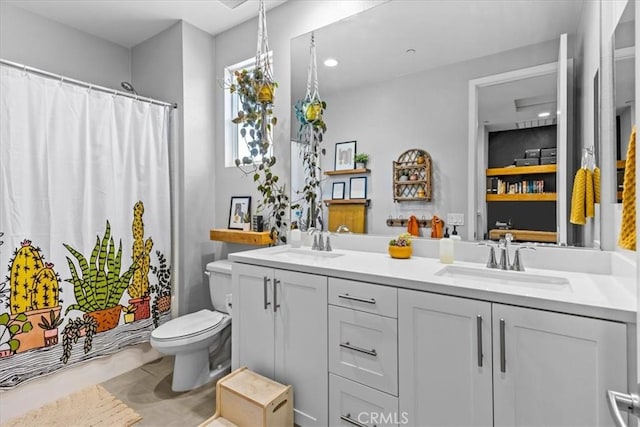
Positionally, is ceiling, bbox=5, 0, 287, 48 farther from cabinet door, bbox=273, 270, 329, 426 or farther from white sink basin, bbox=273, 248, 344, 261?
cabinet door, bbox=273, 270, 329, 426

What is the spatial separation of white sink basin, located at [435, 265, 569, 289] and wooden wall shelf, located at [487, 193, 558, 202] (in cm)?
36

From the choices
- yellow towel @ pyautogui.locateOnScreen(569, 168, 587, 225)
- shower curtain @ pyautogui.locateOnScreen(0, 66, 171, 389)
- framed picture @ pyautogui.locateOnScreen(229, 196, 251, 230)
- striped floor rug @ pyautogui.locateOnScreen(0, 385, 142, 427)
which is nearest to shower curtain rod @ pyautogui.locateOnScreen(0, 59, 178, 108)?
shower curtain @ pyautogui.locateOnScreen(0, 66, 171, 389)

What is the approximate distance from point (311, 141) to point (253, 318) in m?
1.19

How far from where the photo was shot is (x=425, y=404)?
1269mm

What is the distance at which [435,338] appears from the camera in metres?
1.24

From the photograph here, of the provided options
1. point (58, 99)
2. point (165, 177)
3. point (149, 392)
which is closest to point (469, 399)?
point (149, 392)

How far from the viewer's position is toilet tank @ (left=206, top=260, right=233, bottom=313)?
93.0 inches

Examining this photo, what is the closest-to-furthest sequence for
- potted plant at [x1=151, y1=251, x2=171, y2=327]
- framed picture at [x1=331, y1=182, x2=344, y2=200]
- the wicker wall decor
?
the wicker wall decor
framed picture at [x1=331, y1=182, x2=344, y2=200]
potted plant at [x1=151, y1=251, x2=171, y2=327]

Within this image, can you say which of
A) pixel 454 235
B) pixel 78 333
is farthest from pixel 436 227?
pixel 78 333

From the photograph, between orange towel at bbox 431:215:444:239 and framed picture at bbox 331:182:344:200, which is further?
framed picture at bbox 331:182:344:200

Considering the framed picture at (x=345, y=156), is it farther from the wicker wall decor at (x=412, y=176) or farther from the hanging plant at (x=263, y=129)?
the hanging plant at (x=263, y=129)

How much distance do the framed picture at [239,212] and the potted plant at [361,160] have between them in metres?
0.97

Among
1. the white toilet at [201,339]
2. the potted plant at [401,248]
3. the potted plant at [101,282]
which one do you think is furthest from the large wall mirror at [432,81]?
the potted plant at [101,282]

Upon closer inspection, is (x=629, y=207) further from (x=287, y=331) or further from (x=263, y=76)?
(x=263, y=76)
